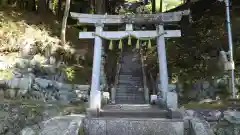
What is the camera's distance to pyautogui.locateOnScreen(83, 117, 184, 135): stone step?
668cm

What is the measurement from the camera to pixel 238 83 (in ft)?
39.4

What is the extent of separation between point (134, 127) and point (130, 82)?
931 centimetres

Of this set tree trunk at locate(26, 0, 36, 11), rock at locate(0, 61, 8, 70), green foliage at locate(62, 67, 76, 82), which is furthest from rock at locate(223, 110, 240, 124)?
tree trunk at locate(26, 0, 36, 11)

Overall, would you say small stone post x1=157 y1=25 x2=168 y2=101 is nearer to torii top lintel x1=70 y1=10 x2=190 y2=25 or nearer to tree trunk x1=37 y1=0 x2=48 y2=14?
torii top lintel x1=70 y1=10 x2=190 y2=25

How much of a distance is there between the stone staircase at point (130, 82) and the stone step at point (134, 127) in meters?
6.58

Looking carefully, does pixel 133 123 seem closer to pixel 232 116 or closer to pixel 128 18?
pixel 232 116

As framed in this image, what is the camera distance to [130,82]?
1599 centimetres

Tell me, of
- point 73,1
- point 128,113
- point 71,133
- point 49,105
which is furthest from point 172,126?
point 73,1

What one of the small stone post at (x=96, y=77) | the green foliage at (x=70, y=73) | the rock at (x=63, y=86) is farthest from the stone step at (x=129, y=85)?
the small stone post at (x=96, y=77)

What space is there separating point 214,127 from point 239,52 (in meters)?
6.44

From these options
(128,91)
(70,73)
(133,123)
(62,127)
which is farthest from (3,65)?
(133,123)

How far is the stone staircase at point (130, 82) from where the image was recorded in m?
14.1

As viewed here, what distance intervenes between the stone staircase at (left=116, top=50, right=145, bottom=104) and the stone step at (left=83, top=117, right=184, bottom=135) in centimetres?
658

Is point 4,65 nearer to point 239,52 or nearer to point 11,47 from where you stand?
point 11,47
